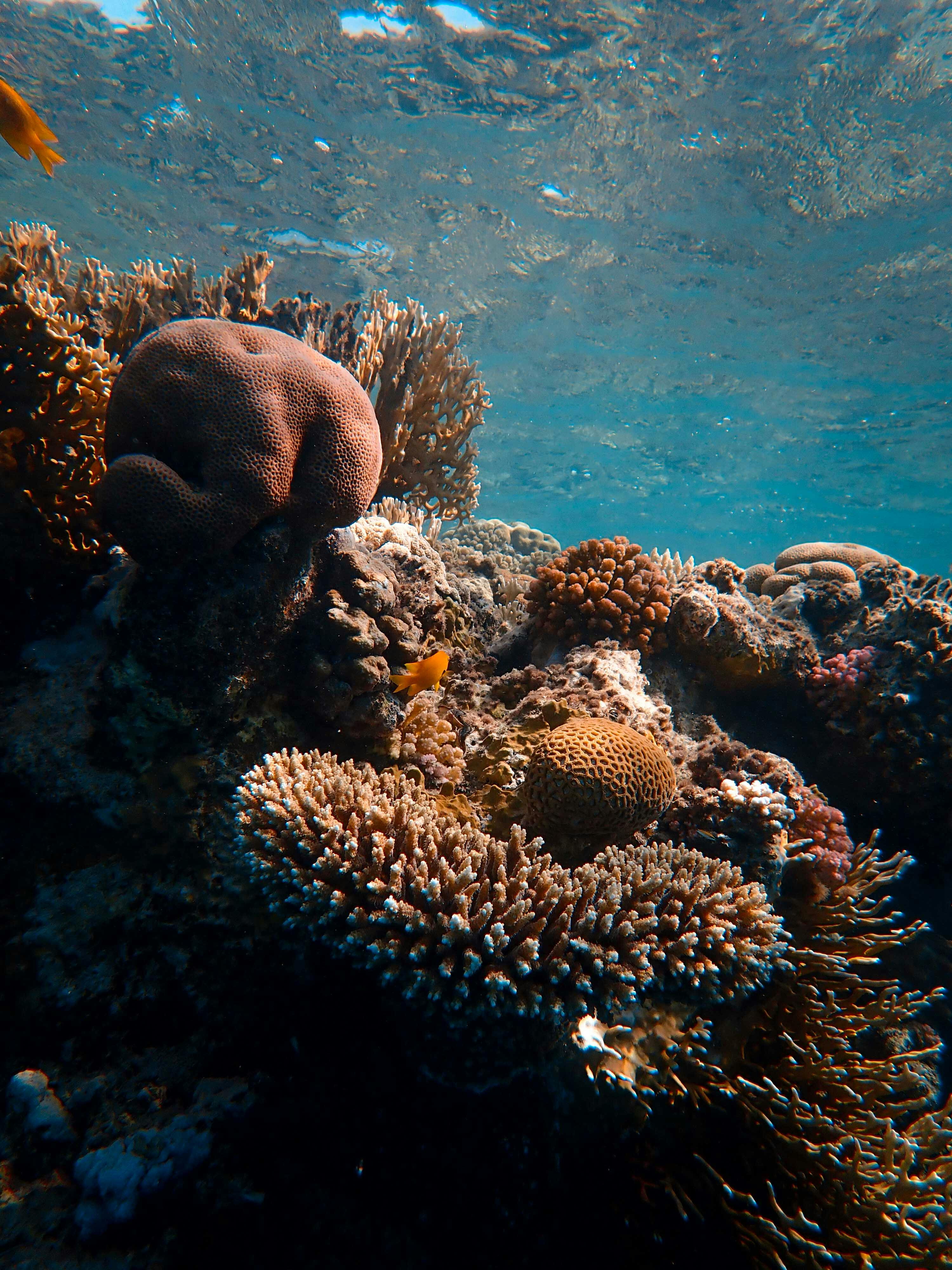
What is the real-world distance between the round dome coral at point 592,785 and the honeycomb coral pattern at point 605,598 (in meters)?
1.45

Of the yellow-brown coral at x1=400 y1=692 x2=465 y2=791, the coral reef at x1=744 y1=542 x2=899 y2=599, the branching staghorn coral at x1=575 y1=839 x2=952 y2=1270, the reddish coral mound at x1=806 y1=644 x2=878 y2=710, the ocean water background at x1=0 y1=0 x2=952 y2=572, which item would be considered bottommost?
the branching staghorn coral at x1=575 y1=839 x2=952 y2=1270

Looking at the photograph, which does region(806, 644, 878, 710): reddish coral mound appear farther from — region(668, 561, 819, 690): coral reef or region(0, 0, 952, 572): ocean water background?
region(0, 0, 952, 572): ocean water background

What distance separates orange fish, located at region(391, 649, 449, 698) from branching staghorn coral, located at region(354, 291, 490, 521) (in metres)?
3.69

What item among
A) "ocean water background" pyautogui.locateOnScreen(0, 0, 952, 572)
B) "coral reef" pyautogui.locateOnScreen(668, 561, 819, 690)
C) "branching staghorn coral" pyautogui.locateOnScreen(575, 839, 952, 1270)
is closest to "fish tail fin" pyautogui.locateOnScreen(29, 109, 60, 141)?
"coral reef" pyautogui.locateOnScreen(668, 561, 819, 690)

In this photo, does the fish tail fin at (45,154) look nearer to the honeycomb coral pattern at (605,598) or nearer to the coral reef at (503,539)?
the honeycomb coral pattern at (605,598)

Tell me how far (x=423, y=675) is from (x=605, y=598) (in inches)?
80.4

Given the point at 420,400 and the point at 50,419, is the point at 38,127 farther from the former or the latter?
the point at 420,400

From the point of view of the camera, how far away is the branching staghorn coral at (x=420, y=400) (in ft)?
19.9

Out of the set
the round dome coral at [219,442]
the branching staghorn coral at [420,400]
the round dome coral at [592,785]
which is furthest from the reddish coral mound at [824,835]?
the branching staghorn coral at [420,400]

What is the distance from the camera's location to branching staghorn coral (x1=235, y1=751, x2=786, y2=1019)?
7.89 feet

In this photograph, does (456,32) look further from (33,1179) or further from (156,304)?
(33,1179)

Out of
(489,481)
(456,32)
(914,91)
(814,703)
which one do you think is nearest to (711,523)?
(489,481)

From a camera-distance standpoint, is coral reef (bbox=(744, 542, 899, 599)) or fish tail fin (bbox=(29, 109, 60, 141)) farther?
coral reef (bbox=(744, 542, 899, 599))

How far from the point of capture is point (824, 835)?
3580 millimetres
